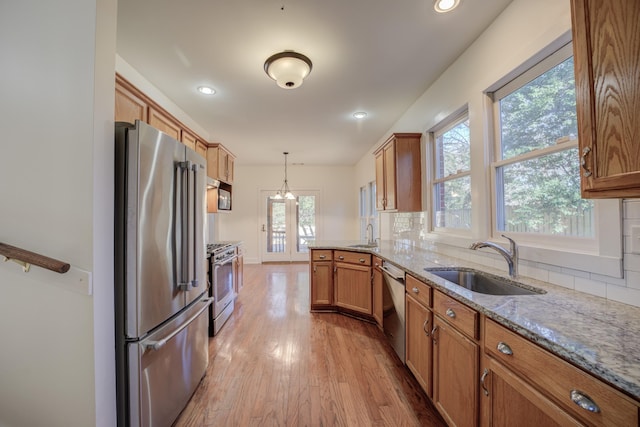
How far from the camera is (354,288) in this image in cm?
306

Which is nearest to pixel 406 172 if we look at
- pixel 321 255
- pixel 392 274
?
pixel 392 274

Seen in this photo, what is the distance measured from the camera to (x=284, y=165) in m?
6.96

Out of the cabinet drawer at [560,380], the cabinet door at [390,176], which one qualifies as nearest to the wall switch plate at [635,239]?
the cabinet drawer at [560,380]

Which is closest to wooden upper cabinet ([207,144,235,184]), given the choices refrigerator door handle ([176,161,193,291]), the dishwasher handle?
refrigerator door handle ([176,161,193,291])

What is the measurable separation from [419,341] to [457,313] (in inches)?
22.1

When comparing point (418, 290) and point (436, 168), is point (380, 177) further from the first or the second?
point (418, 290)

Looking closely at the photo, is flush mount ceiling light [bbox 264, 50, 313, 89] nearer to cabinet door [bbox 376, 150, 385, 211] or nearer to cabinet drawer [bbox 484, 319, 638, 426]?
cabinet door [bbox 376, 150, 385, 211]

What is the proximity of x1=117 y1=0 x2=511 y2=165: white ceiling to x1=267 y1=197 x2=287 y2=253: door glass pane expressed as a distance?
3.54 meters

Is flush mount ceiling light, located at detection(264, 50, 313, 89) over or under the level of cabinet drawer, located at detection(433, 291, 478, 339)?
over

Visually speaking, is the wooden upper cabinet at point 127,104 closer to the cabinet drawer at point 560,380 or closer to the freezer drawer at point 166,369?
the freezer drawer at point 166,369

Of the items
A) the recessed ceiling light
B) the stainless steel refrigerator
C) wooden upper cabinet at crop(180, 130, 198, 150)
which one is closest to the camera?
the stainless steel refrigerator

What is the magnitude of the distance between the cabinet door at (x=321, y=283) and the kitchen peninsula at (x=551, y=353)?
1897 mm

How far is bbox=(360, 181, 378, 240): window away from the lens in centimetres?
551

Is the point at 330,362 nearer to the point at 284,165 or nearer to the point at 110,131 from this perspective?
the point at 110,131
